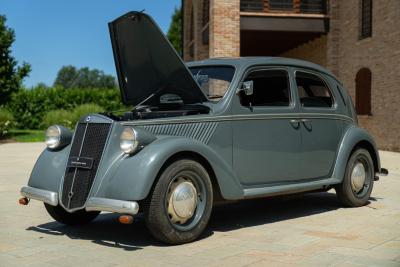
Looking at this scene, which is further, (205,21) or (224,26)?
(205,21)

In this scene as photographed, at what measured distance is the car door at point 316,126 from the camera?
20.8 ft

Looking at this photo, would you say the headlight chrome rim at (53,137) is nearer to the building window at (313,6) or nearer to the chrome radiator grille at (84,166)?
the chrome radiator grille at (84,166)

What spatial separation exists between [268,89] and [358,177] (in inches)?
70.7

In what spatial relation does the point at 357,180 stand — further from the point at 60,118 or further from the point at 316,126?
the point at 60,118

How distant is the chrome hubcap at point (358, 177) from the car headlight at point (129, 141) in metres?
3.20

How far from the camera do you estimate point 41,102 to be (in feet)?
106

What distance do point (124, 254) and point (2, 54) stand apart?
20.7 m

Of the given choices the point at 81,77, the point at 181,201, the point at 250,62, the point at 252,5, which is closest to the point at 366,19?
the point at 252,5

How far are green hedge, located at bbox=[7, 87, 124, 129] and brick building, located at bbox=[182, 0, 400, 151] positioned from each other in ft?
41.0

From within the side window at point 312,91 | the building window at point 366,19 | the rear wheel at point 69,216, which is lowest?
the rear wheel at point 69,216

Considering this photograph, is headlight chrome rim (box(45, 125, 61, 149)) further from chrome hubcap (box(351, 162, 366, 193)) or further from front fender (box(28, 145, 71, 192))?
chrome hubcap (box(351, 162, 366, 193))

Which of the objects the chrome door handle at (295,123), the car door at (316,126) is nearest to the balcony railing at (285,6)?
the car door at (316,126)

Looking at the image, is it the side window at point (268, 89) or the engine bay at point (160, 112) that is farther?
the side window at point (268, 89)

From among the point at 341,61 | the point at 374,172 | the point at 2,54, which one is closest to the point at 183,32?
the point at 2,54
